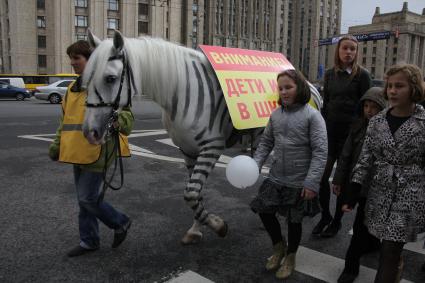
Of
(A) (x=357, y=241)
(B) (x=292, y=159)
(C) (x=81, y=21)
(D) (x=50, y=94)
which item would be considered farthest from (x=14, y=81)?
(A) (x=357, y=241)

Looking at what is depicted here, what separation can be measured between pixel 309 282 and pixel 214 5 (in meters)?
83.3

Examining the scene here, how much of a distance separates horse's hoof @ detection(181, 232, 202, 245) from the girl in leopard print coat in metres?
1.68

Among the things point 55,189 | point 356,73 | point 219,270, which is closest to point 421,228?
point 219,270

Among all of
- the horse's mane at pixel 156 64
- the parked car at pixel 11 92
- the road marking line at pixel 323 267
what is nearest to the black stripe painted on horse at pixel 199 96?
the horse's mane at pixel 156 64

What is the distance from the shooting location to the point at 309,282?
3.18 metres

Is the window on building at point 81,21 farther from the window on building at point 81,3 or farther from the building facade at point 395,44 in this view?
the building facade at point 395,44

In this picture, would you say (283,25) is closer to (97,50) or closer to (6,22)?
(6,22)

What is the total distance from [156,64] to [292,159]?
51.9 inches

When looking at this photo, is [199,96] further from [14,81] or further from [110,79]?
[14,81]

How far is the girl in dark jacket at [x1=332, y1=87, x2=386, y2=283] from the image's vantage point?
3143 millimetres

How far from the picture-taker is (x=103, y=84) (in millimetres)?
2875

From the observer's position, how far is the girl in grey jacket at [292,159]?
3041 mm

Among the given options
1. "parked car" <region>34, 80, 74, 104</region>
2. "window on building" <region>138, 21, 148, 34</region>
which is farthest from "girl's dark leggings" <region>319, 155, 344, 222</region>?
"window on building" <region>138, 21, 148, 34</region>

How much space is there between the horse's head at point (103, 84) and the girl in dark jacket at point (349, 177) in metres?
1.85
